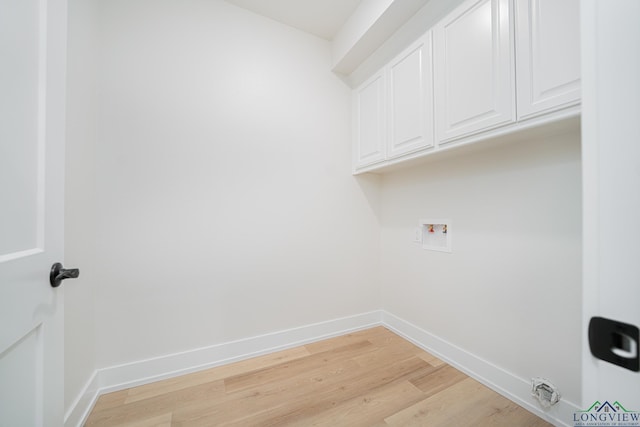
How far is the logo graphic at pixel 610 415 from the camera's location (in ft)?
1.30

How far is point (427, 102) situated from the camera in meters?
1.57

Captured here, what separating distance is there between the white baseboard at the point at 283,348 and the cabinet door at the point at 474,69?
1503 millimetres

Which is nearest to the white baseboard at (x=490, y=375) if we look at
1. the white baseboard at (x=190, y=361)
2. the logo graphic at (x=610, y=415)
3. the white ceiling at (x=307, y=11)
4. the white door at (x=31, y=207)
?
the white baseboard at (x=190, y=361)

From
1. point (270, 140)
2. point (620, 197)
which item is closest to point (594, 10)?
point (620, 197)

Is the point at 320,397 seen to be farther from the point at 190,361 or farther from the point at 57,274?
the point at 57,274

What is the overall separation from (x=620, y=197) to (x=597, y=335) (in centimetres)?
26

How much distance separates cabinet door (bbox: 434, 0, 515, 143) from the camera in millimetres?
1185

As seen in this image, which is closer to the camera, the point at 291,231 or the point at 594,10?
the point at 594,10

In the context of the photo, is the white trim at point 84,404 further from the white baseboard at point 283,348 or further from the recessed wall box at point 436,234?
the recessed wall box at point 436,234

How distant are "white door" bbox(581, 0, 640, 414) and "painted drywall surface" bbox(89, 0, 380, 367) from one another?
1757 millimetres

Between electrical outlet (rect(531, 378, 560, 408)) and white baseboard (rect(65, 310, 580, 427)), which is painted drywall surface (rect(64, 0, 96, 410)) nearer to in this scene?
white baseboard (rect(65, 310, 580, 427))

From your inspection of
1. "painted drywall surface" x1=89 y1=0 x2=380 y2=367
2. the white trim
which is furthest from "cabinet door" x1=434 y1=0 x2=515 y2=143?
the white trim

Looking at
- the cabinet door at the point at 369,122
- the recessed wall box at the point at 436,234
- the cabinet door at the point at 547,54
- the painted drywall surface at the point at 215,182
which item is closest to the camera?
the cabinet door at the point at 547,54

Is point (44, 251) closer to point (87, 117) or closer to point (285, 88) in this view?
point (87, 117)
